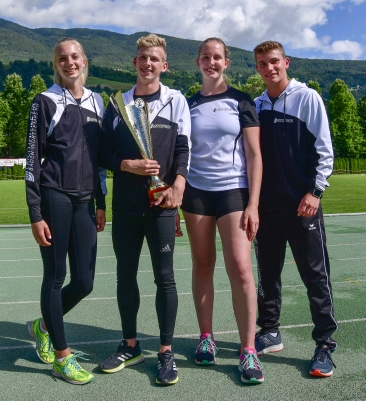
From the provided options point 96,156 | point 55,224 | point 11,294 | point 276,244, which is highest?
point 96,156

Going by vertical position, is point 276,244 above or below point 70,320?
above

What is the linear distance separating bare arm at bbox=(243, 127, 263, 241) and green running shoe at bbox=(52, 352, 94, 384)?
1.44 meters

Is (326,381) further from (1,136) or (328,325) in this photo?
(1,136)

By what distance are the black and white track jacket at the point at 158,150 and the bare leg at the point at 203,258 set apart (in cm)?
24

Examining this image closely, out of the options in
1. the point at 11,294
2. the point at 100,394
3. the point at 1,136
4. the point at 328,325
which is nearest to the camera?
the point at 100,394

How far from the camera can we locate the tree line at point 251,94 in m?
57.7

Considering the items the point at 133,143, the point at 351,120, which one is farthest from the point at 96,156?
the point at 351,120

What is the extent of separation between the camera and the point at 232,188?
12.1 feet

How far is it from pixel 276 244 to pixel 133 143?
136 cm

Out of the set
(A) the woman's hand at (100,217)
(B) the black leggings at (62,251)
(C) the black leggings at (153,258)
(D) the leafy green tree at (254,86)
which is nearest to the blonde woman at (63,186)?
(B) the black leggings at (62,251)

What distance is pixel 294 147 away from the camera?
379 centimetres

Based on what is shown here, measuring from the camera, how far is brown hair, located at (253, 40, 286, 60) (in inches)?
154

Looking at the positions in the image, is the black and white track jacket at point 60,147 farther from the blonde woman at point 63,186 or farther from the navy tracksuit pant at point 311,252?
the navy tracksuit pant at point 311,252

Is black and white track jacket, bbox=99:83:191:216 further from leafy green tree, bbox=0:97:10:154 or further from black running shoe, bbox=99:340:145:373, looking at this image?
leafy green tree, bbox=0:97:10:154
